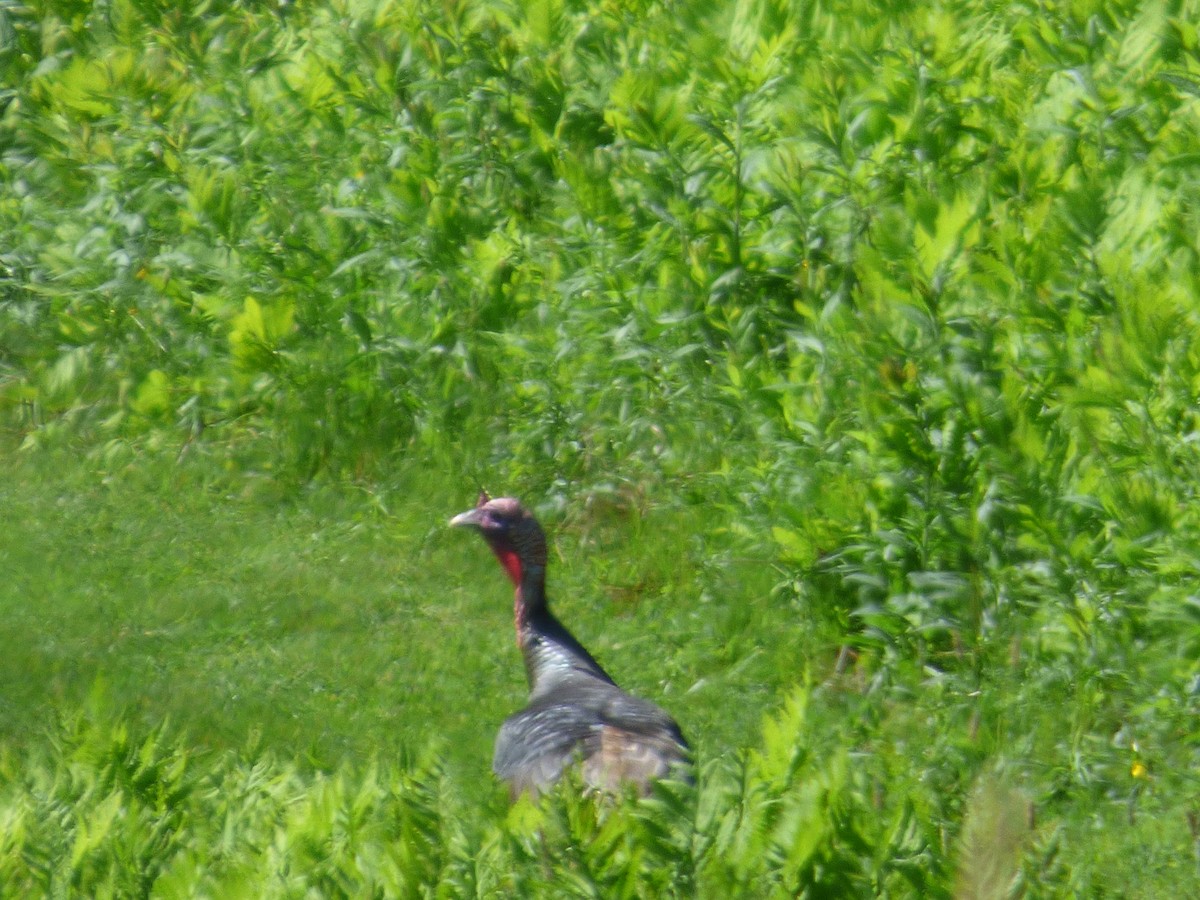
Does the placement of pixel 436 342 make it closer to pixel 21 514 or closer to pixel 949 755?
pixel 21 514

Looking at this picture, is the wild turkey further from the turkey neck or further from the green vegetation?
the green vegetation

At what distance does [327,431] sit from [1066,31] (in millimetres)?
3642

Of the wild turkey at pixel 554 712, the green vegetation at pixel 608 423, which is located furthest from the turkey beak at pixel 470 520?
the green vegetation at pixel 608 423

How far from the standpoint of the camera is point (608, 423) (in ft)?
23.7

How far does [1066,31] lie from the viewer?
22.7 ft

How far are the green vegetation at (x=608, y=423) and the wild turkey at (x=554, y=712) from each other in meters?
0.35

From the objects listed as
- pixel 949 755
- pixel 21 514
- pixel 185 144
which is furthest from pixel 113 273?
pixel 949 755

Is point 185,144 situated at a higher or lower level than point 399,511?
higher

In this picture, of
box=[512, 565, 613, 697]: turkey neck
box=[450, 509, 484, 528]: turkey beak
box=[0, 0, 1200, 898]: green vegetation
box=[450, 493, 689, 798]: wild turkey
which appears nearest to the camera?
box=[0, 0, 1200, 898]: green vegetation

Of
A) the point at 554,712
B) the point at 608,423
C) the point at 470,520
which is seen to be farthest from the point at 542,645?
the point at 608,423

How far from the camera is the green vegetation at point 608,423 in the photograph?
3.34m

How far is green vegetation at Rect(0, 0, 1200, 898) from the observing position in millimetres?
3336

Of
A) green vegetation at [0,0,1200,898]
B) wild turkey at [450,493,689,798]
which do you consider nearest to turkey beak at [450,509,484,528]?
wild turkey at [450,493,689,798]

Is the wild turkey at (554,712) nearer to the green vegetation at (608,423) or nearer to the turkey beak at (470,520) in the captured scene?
the turkey beak at (470,520)
